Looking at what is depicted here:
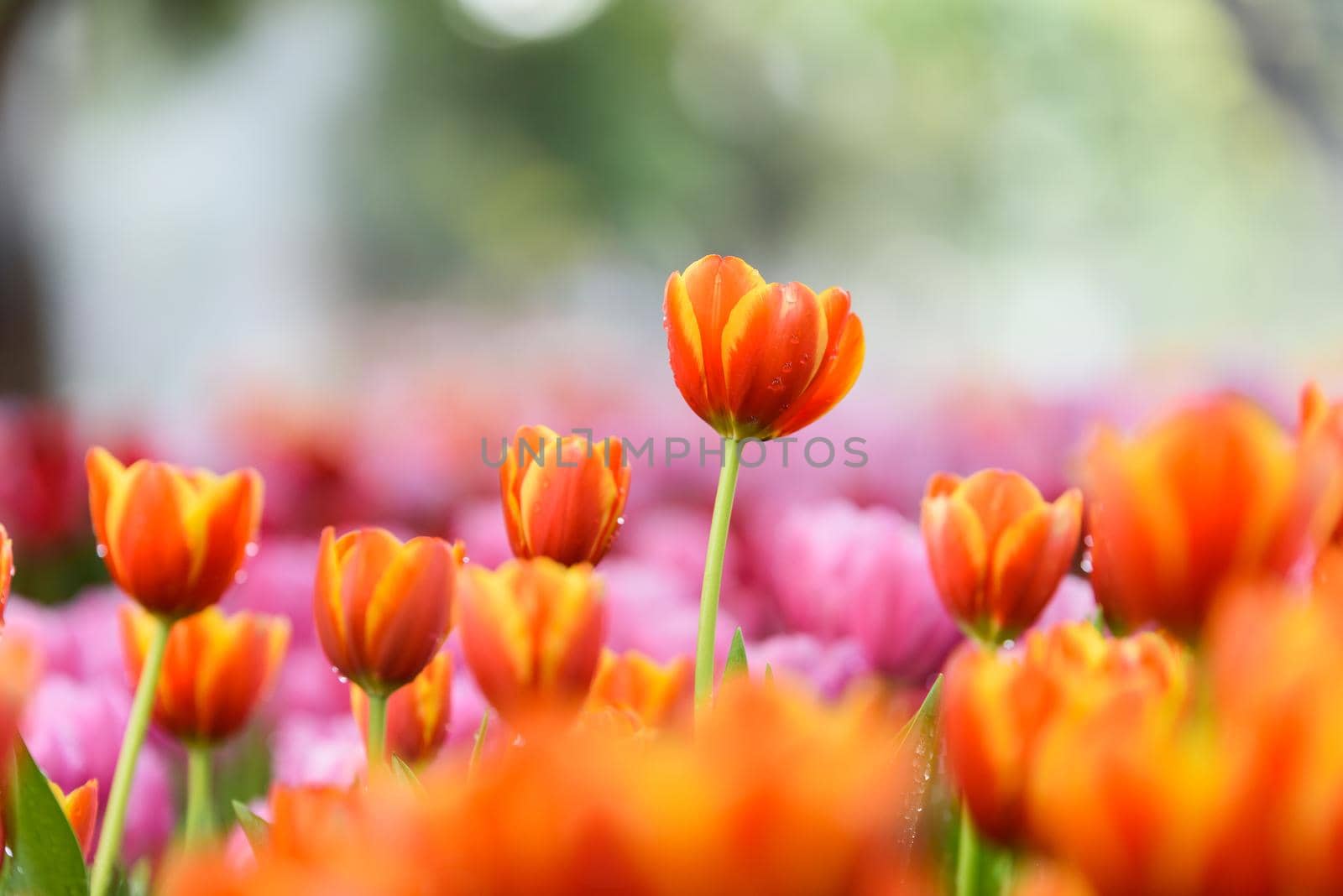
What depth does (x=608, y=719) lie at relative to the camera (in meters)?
0.20

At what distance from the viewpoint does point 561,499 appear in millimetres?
257

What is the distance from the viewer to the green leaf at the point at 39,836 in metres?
0.21

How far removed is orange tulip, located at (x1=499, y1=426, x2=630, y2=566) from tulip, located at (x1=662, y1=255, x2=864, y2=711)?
2cm

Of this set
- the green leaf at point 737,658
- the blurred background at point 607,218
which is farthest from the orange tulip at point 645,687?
the blurred background at point 607,218

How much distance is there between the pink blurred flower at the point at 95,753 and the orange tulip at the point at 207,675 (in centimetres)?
10

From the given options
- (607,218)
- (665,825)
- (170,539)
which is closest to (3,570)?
(170,539)

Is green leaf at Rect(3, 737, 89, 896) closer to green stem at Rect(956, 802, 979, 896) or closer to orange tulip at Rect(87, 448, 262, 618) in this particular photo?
orange tulip at Rect(87, 448, 262, 618)

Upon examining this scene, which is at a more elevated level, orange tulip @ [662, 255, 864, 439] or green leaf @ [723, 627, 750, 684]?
orange tulip @ [662, 255, 864, 439]

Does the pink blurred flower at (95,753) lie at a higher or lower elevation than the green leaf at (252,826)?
lower

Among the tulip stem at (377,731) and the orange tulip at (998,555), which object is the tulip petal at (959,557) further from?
the tulip stem at (377,731)

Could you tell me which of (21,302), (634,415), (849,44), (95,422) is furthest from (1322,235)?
(21,302)

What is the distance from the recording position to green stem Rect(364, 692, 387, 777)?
8.8 inches

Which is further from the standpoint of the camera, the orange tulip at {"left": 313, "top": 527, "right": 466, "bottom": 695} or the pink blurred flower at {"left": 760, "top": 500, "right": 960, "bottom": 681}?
the pink blurred flower at {"left": 760, "top": 500, "right": 960, "bottom": 681}

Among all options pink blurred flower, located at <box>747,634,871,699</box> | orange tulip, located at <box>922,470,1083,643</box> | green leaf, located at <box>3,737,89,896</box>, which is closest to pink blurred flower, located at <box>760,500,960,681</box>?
pink blurred flower, located at <box>747,634,871,699</box>
